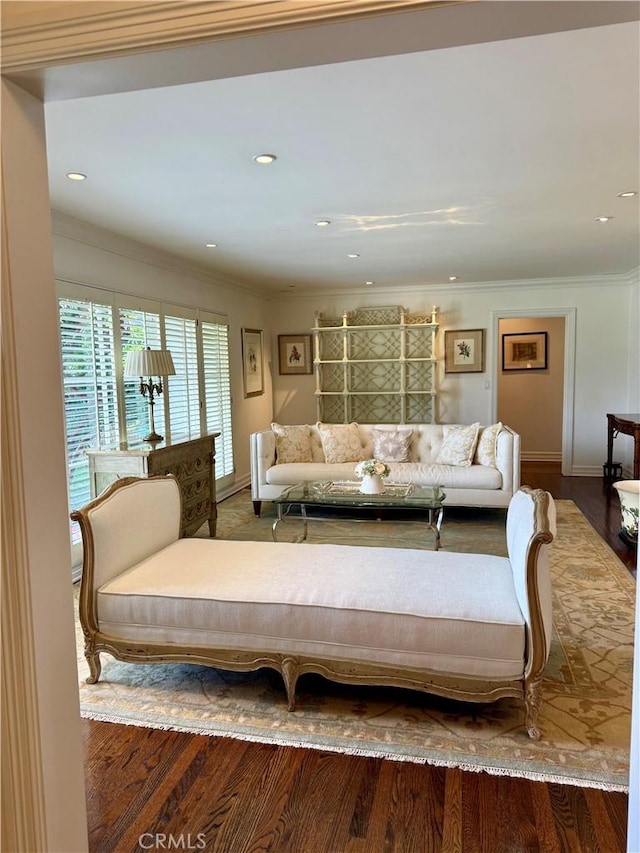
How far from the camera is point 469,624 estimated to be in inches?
79.7

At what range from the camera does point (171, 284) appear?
16.4ft

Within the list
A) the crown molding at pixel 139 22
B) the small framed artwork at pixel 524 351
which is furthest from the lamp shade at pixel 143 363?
the small framed artwork at pixel 524 351

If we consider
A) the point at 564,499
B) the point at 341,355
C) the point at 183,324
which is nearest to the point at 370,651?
the point at 183,324

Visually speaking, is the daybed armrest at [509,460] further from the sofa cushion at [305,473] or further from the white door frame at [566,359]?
the white door frame at [566,359]

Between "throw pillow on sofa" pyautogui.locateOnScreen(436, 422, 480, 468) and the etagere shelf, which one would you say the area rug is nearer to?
"throw pillow on sofa" pyautogui.locateOnScreen(436, 422, 480, 468)

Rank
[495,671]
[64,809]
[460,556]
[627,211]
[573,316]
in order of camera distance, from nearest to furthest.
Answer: [64,809] < [495,671] < [460,556] < [627,211] < [573,316]

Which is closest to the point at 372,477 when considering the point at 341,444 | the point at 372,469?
the point at 372,469

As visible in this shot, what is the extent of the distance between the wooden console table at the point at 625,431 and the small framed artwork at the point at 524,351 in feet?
6.57

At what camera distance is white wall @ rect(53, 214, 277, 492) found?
3.71 meters

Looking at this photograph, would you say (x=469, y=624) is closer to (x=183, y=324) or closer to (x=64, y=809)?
(x=64, y=809)

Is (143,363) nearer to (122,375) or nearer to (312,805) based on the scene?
(122,375)

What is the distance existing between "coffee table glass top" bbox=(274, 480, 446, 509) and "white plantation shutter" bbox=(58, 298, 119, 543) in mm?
1398

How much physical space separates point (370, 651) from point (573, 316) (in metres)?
5.84

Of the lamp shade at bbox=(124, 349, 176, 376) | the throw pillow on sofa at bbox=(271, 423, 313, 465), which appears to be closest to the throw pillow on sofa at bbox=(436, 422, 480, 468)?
the throw pillow on sofa at bbox=(271, 423, 313, 465)
